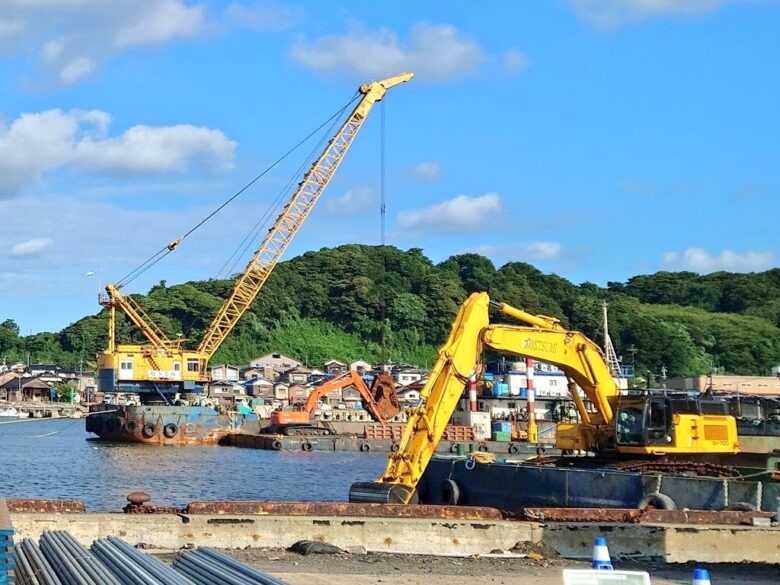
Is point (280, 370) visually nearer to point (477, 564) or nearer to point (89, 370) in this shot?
point (89, 370)

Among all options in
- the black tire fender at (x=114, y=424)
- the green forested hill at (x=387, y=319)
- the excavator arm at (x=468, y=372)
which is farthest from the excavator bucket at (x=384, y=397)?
the green forested hill at (x=387, y=319)

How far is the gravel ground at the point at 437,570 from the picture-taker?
46.8 ft

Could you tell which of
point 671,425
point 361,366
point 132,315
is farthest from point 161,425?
point 361,366

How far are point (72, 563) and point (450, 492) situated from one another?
57.0 feet

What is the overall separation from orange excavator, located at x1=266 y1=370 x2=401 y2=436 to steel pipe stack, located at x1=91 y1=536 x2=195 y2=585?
69371mm

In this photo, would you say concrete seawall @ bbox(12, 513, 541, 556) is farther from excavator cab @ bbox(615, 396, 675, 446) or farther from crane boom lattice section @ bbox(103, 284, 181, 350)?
crane boom lattice section @ bbox(103, 284, 181, 350)

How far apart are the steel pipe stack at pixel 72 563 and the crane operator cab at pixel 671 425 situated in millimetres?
16264

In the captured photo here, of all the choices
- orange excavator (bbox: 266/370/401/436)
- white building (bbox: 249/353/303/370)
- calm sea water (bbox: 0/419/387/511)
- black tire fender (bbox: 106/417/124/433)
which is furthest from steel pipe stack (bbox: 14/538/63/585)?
white building (bbox: 249/353/303/370)

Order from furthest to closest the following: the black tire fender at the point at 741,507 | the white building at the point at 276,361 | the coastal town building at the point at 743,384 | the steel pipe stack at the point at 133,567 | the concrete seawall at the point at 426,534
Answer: the white building at the point at 276,361
the coastal town building at the point at 743,384
the black tire fender at the point at 741,507
the concrete seawall at the point at 426,534
the steel pipe stack at the point at 133,567

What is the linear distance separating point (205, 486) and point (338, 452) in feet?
107

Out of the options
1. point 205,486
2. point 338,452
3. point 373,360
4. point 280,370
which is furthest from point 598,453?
point 373,360

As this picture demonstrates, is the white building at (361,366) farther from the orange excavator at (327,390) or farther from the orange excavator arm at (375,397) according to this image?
the orange excavator arm at (375,397)

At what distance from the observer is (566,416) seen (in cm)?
7756

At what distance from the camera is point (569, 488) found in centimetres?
2552
